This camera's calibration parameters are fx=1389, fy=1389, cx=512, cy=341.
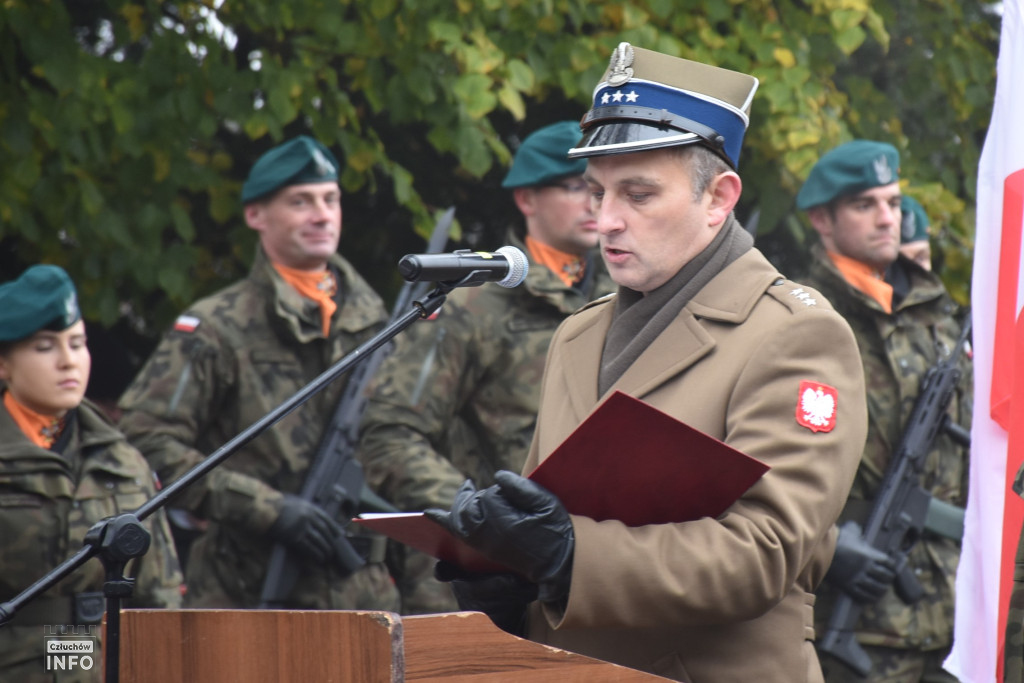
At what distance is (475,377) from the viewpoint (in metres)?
5.37

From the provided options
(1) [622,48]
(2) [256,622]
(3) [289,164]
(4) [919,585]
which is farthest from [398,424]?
(2) [256,622]

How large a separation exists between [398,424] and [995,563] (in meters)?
2.34

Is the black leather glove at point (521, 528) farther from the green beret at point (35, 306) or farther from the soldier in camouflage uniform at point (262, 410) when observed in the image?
the soldier in camouflage uniform at point (262, 410)

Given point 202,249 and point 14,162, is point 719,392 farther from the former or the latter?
point 202,249

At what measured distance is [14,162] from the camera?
20.5 feet

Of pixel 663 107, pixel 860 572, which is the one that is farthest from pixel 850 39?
pixel 663 107

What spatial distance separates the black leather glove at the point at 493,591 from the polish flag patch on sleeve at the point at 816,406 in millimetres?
610

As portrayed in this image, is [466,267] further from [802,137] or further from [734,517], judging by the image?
[802,137]

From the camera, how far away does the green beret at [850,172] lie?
19.4 ft

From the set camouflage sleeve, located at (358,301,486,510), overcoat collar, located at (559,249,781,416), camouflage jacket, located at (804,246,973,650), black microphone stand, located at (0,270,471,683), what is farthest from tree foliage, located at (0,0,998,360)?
black microphone stand, located at (0,270,471,683)

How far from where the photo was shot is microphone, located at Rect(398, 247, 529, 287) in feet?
8.50

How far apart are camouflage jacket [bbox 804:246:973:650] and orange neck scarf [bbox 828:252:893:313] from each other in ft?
0.16

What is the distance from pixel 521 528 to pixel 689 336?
584mm

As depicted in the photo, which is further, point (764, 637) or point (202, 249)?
point (202, 249)
